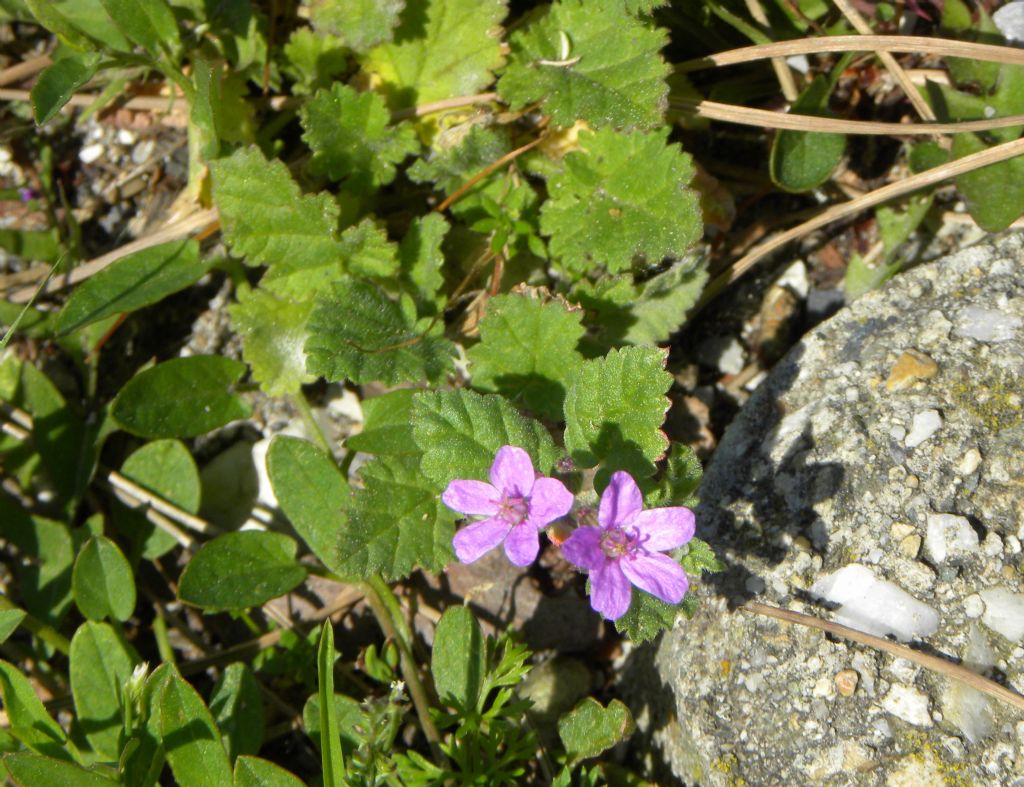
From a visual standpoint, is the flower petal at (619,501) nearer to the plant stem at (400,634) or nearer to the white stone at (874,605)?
the white stone at (874,605)

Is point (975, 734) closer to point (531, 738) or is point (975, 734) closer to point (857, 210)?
point (531, 738)

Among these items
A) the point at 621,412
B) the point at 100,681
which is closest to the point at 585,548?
the point at 621,412

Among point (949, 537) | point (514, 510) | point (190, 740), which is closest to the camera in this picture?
point (514, 510)

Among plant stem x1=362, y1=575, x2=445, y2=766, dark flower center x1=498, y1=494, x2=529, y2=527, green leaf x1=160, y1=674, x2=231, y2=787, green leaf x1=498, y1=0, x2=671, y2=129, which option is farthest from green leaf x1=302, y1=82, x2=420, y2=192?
green leaf x1=160, y1=674, x2=231, y2=787

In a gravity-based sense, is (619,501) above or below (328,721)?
above

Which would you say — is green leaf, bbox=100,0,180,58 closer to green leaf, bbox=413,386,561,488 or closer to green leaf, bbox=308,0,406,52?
green leaf, bbox=308,0,406,52

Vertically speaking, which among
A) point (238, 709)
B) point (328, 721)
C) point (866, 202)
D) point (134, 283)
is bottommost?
point (238, 709)

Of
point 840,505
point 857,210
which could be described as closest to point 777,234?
point 857,210

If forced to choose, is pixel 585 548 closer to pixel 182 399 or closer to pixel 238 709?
pixel 238 709

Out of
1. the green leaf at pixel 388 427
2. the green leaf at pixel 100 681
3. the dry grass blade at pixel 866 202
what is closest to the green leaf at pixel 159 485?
the green leaf at pixel 100 681
